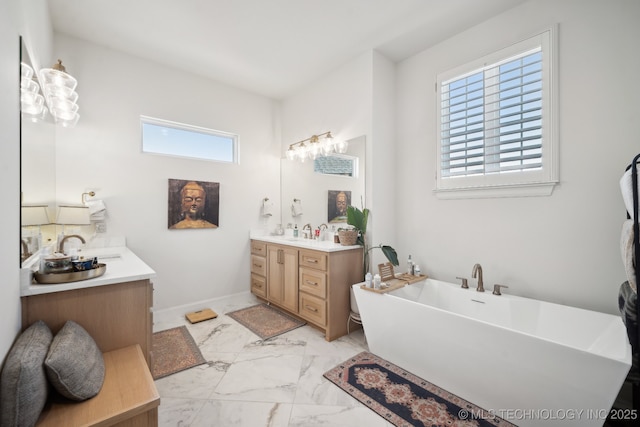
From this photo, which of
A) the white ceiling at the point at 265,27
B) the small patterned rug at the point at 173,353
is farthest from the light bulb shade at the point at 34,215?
the white ceiling at the point at 265,27

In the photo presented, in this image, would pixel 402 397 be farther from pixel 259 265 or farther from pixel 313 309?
pixel 259 265

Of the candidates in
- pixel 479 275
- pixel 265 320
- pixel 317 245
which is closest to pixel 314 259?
pixel 317 245

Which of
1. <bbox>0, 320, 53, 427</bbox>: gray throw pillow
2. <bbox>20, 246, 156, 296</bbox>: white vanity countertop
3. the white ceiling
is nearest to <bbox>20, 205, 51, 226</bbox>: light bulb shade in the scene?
<bbox>20, 246, 156, 296</bbox>: white vanity countertop

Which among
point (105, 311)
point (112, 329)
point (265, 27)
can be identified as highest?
point (265, 27)

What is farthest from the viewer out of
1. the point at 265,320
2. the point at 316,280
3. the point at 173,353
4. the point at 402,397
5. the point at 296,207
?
the point at 296,207

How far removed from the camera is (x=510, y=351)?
1.59 m

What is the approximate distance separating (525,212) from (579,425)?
1.45 m

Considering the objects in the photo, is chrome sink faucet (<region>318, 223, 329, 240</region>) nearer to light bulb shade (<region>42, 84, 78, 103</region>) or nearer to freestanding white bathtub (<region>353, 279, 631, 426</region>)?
freestanding white bathtub (<region>353, 279, 631, 426</region>)

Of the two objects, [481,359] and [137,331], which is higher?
[137,331]

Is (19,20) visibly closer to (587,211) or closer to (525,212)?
(525,212)

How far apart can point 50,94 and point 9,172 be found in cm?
134

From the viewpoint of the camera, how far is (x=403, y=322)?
6.93ft

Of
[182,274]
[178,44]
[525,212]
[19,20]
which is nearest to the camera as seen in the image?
[19,20]

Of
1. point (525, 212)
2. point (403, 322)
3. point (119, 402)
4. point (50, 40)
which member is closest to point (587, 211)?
point (525, 212)
